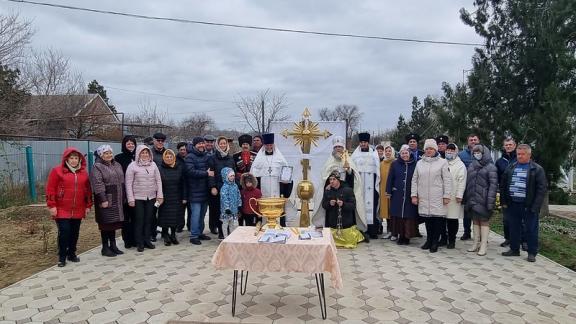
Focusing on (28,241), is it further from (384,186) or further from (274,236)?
(384,186)

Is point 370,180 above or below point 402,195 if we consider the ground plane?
above

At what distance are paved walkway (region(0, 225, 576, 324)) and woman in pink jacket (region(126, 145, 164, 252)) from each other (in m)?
0.51

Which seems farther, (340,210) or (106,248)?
(340,210)

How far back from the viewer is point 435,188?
655 centimetres

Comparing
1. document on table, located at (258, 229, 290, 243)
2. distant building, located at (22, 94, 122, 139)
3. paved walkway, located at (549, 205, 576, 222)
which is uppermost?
distant building, located at (22, 94, 122, 139)

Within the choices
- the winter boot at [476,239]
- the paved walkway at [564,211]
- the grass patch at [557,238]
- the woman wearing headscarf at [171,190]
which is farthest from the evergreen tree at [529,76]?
the woman wearing headscarf at [171,190]

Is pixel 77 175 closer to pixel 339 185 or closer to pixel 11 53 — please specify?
pixel 339 185

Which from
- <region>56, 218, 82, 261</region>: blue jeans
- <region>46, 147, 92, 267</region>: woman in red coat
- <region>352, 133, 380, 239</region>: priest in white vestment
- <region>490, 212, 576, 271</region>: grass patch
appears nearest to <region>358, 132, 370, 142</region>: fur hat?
<region>352, 133, 380, 239</region>: priest in white vestment

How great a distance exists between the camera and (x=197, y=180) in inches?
275

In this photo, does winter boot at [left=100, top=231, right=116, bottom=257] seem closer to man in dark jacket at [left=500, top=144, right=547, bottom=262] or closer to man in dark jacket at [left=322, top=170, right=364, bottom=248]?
man in dark jacket at [left=322, top=170, right=364, bottom=248]

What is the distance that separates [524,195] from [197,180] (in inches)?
203

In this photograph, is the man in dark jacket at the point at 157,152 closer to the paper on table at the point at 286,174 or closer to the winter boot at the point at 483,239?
the paper on table at the point at 286,174

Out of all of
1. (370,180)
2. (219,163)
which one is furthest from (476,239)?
(219,163)

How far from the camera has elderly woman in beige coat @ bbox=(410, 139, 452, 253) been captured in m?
6.54
